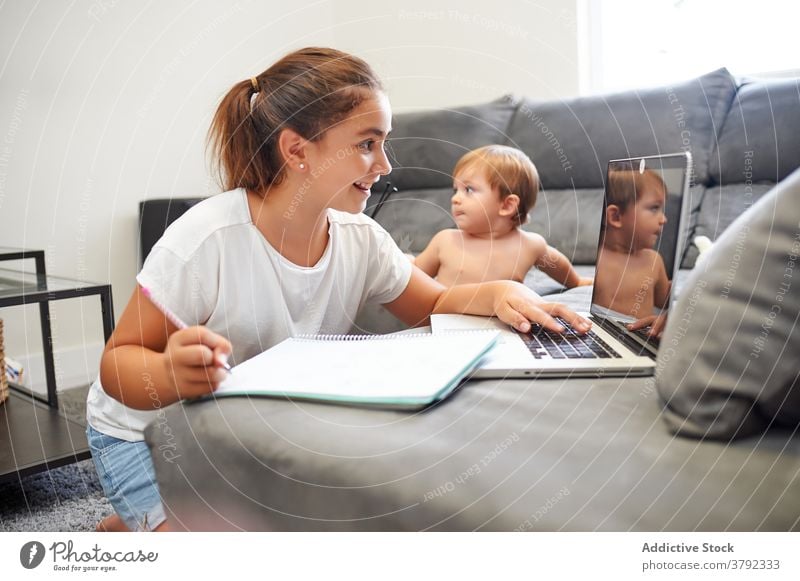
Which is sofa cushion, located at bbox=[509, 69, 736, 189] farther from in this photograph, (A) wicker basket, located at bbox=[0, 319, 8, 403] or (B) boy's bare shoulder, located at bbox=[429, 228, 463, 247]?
(A) wicker basket, located at bbox=[0, 319, 8, 403]

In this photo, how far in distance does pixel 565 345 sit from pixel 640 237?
92 mm

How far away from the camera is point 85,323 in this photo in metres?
0.57

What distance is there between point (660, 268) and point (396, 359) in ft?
0.56

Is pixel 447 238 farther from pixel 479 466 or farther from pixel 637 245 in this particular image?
pixel 479 466

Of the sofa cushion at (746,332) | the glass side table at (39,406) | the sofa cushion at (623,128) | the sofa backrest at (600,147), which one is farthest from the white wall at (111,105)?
the sofa cushion at (746,332)

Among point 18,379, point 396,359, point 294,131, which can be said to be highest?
point 294,131

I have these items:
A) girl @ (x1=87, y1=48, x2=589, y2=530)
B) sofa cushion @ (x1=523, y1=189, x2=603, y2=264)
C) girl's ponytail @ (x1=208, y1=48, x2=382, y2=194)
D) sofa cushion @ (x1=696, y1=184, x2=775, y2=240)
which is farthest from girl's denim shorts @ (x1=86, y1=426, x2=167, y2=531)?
sofa cushion @ (x1=696, y1=184, x2=775, y2=240)

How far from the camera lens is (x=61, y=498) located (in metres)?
0.59

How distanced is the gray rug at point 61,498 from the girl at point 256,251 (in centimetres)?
3

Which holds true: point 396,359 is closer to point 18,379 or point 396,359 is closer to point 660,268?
point 660,268

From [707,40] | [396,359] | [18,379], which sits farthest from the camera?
[707,40]

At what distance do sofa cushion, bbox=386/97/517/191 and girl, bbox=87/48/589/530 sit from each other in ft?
0.77

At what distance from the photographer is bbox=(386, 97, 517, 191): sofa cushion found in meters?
0.73

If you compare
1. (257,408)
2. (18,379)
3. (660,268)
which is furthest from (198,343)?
(18,379)
